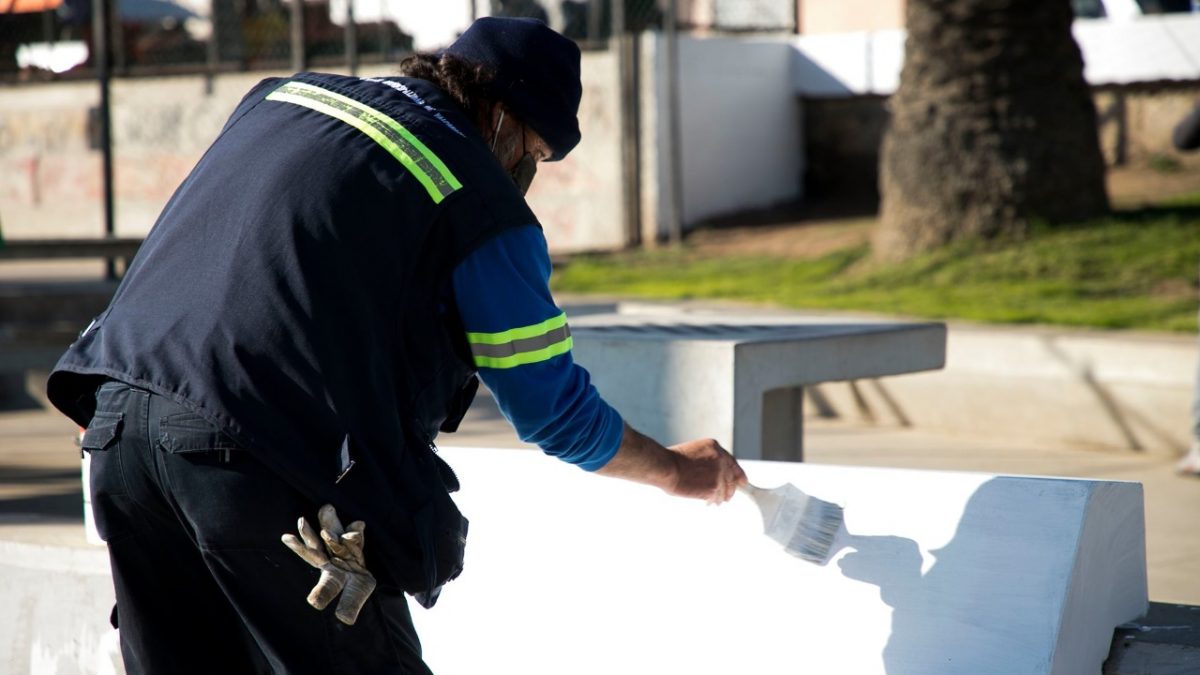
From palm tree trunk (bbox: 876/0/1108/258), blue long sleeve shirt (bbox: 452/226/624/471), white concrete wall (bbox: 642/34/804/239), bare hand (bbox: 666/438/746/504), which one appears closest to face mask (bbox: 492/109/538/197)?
blue long sleeve shirt (bbox: 452/226/624/471)

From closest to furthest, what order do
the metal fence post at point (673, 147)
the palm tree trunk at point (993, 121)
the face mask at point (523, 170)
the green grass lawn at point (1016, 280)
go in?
the face mask at point (523, 170), the green grass lawn at point (1016, 280), the palm tree trunk at point (993, 121), the metal fence post at point (673, 147)

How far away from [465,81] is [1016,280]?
24.6 ft

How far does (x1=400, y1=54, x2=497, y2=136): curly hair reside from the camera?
2.21 metres

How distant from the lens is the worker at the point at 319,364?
1.99m

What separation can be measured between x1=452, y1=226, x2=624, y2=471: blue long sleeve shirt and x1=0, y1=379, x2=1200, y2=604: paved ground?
2.24 metres

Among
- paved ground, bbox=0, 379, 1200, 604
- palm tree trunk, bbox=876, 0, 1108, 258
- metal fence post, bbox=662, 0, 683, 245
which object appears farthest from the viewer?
metal fence post, bbox=662, 0, 683, 245

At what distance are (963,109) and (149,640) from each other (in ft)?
27.8

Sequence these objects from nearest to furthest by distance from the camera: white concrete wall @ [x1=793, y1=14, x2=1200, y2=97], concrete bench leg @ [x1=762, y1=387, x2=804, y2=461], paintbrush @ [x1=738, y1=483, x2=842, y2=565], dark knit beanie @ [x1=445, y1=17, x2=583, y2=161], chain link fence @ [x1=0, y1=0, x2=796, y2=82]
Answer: dark knit beanie @ [x1=445, y1=17, x2=583, y2=161]
paintbrush @ [x1=738, y1=483, x2=842, y2=565]
concrete bench leg @ [x1=762, y1=387, x2=804, y2=461]
white concrete wall @ [x1=793, y1=14, x2=1200, y2=97]
chain link fence @ [x1=0, y1=0, x2=796, y2=82]

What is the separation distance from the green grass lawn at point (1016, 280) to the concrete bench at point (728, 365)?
3.18m

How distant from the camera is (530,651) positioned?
321 cm

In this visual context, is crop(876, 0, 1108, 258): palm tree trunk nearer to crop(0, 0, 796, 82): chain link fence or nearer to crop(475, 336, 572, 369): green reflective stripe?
crop(0, 0, 796, 82): chain link fence

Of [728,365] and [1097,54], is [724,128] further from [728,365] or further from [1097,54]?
[728,365]

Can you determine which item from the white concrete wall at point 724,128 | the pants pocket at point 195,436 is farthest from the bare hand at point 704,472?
the white concrete wall at point 724,128

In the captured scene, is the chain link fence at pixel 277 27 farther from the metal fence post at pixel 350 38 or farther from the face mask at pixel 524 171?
the face mask at pixel 524 171
